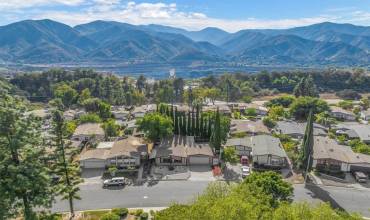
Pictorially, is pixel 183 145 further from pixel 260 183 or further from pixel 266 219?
pixel 266 219

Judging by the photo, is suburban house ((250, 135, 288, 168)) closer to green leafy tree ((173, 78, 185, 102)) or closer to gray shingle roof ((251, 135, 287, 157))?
gray shingle roof ((251, 135, 287, 157))

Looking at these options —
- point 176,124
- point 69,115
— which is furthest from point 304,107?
point 69,115

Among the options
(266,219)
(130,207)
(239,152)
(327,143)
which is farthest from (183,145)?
(266,219)

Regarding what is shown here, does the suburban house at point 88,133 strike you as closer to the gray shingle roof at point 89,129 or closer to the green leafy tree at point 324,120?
the gray shingle roof at point 89,129

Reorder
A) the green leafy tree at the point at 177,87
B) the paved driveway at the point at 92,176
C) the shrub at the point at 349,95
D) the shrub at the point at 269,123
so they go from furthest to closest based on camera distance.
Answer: the shrub at the point at 349,95
the green leafy tree at the point at 177,87
the shrub at the point at 269,123
the paved driveway at the point at 92,176

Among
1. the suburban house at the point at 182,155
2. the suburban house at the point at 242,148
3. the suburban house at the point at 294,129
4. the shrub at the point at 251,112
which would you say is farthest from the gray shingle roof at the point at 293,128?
the suburban house at the point at 182,155

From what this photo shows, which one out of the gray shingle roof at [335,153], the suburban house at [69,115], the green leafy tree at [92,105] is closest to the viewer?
the gray shingle roof at [335,153]
